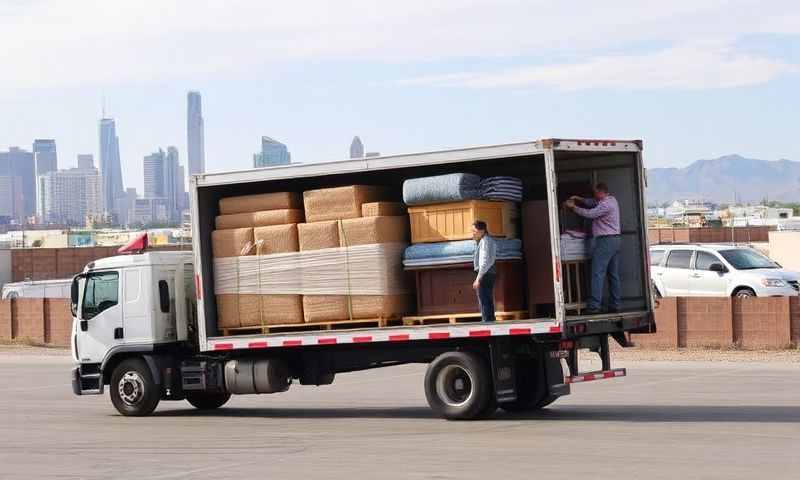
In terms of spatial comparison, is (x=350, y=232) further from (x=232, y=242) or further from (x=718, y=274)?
(x=718, y=274)

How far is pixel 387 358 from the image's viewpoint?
19125 millimetres

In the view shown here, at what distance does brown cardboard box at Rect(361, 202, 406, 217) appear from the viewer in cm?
1881

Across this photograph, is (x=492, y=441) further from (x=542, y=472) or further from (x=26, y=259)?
(x=26, y=259)

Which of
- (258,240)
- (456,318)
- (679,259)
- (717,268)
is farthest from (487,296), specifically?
(679,259)

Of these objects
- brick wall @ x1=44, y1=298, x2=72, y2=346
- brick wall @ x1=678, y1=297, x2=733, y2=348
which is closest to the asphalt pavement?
brick wall @ x1=678, y1=297, x2=733, y2=348

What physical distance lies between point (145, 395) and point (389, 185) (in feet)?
15.8

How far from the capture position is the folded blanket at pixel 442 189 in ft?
59.3

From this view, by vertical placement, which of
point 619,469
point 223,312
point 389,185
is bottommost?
A: point 619,469

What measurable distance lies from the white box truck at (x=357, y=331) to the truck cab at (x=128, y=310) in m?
0.02

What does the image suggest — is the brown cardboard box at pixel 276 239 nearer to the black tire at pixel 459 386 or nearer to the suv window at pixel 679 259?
the black tire at pixel 459 386

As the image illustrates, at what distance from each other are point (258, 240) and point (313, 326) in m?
1.43

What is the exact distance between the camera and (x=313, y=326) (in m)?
19.5

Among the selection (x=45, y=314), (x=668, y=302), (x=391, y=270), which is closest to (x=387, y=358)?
(x=391, y=270)

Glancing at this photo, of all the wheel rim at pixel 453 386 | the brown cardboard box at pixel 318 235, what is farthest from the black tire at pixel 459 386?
the brown cardboard box at pixel 318 235
